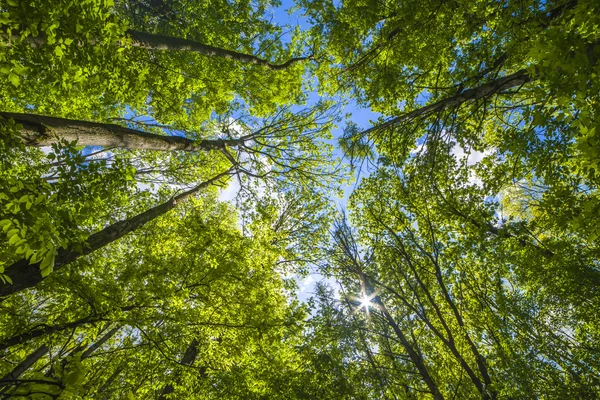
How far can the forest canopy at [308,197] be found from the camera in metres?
3.76

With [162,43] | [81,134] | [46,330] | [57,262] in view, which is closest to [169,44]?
[162,43]

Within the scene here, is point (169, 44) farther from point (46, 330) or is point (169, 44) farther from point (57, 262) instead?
point (46, 330)

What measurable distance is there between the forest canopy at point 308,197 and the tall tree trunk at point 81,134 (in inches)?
1.2

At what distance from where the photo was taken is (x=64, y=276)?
4.40m

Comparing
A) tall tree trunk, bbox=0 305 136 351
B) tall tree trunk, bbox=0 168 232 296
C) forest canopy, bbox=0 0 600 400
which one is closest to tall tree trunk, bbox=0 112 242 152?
forest canopy, bbox=0 0 600 400

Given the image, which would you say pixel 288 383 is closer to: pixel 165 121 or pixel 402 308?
pixel 402 308

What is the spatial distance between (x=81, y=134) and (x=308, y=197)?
24.4 feet

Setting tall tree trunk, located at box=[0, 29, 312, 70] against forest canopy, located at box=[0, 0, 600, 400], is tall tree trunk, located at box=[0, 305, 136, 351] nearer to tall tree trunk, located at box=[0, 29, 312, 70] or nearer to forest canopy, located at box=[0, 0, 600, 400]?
forest canopy, located at box=[0, 0, 600, 400]

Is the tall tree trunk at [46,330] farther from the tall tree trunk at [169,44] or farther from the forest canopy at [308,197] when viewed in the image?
the tall tree trunk at [169,44]

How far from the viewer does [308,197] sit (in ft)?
33.2

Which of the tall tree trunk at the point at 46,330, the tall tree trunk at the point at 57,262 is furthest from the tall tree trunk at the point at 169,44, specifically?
the tall tree trunk at the point at 46,330

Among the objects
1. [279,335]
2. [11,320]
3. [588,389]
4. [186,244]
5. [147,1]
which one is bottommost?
[588,389]

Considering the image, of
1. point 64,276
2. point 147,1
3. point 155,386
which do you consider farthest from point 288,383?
point 147,1

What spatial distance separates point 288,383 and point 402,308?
4188mm
